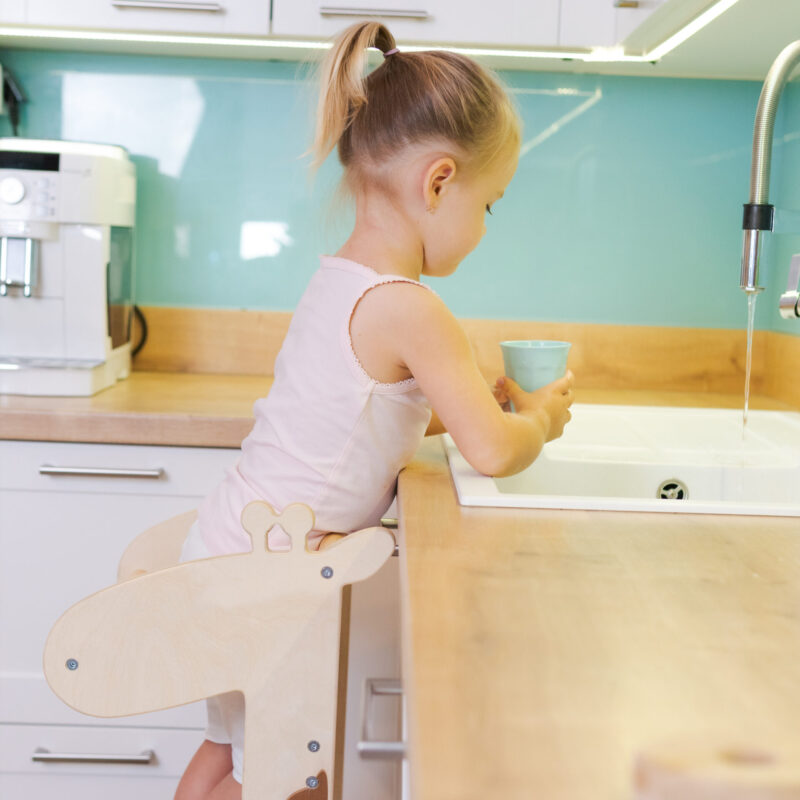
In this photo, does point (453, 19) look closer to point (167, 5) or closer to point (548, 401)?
point (167, 5)

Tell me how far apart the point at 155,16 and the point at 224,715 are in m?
1.15

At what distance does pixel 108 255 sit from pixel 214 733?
35.5 inches

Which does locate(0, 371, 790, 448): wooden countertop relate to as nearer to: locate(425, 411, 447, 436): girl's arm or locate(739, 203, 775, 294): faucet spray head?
locate(425, 411, 447, 436): girl's arm

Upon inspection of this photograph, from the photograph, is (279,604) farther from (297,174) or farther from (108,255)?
(297,174)

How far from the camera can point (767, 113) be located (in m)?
1.11

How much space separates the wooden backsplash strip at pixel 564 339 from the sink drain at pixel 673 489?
74cm

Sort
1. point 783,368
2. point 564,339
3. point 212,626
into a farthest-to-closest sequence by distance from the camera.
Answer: point 564,339, point 783,368, point 212,626

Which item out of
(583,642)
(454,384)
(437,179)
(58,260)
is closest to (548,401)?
(454,384)

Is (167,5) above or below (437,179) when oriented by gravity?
above

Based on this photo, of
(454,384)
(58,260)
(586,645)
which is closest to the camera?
(586,645)

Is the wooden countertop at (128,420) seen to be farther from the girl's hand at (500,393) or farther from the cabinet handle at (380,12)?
the cabinet handle at (380,12)

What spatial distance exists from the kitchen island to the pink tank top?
5.0 inches

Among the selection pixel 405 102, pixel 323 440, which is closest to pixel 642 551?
pixel 323 440

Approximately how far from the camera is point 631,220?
1971mm
